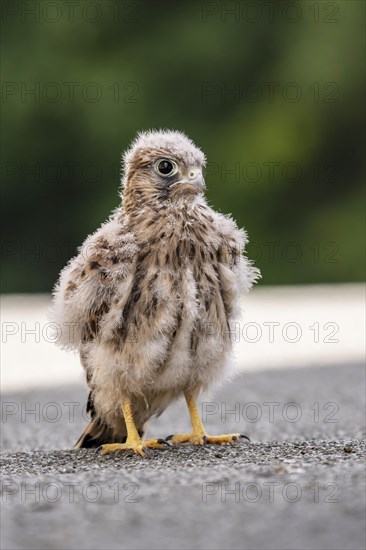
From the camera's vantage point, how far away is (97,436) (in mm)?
4418

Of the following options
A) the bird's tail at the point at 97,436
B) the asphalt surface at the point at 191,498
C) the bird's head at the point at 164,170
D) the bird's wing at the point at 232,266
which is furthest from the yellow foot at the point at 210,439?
the bird's head at the point at 164,170

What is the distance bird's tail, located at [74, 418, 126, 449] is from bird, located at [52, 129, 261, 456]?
0.35ft

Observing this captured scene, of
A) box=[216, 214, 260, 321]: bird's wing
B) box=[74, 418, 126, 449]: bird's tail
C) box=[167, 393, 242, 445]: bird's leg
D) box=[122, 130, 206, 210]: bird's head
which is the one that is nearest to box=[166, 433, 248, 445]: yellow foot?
box=[167, 393, 242, 445]: bird's leg

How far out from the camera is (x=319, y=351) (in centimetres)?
903

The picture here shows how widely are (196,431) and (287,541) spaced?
→ 5.37 ft

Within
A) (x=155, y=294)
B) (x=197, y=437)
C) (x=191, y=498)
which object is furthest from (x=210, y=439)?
(x=191, y=498)

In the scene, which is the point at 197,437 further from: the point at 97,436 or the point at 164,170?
the point at 164,170

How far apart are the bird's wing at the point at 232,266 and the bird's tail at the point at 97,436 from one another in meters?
0.73

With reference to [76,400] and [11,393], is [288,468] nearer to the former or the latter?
[76,400]

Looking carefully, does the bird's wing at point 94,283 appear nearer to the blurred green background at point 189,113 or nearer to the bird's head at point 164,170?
the bird's head at point 164,170

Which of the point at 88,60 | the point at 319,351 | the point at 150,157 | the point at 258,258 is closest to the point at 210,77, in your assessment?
the point at 88,60

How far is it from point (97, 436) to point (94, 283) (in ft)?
2.58

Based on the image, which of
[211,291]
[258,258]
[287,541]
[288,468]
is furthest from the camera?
[258,258]

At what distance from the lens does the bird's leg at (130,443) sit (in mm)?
3980
